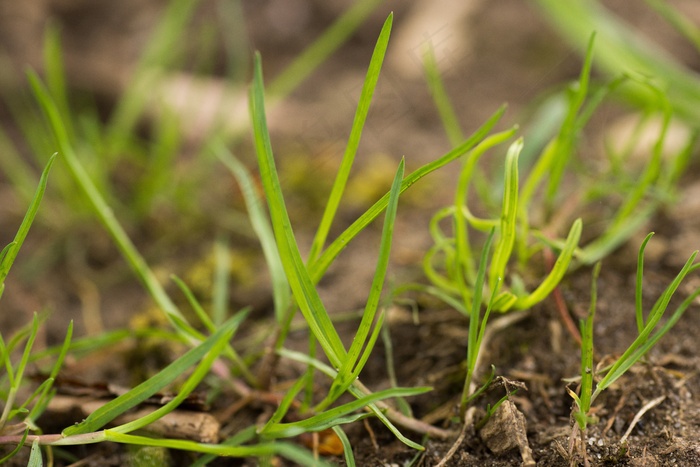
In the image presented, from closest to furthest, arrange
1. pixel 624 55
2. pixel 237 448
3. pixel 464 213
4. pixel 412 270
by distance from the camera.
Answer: pixel 237 448 → pixel 464 213 → pixel 412 270 → pixel 624 55

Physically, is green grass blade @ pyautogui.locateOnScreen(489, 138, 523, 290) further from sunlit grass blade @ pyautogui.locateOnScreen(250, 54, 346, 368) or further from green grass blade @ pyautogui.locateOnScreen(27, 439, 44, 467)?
green grass blade @ pyautogui.locateOnScreen(27, 439, 44, 467)

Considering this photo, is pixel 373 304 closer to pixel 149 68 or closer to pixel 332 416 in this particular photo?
pixel 332 416

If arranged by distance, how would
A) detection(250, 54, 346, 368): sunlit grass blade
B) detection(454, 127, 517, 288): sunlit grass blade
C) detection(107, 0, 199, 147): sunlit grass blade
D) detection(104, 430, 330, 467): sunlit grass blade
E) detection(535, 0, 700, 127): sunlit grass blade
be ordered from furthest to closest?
detection(107, 0, 199, 147): sunlit grass blade, detection(535, 0, 700, 127): sunlit grass blade, detection(454, 127, 517, 288): sunlit grass blade, detection(250, 54, 346, 368): sunlit grass blade, detection(104, 430, 330, 467): sunlit grass blade

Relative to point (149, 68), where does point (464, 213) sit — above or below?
below

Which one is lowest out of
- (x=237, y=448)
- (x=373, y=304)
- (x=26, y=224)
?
(x=237, y=448)

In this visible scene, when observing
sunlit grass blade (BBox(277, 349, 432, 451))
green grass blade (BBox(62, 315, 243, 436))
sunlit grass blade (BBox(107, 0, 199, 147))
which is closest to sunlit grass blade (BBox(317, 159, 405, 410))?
sunlit grass blade (BBox(277, 349, 432, 451))

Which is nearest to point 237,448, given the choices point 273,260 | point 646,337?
point 273,260

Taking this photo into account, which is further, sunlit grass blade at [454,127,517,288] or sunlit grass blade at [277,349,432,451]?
sunlit grass blade at [454,127,517,288]
